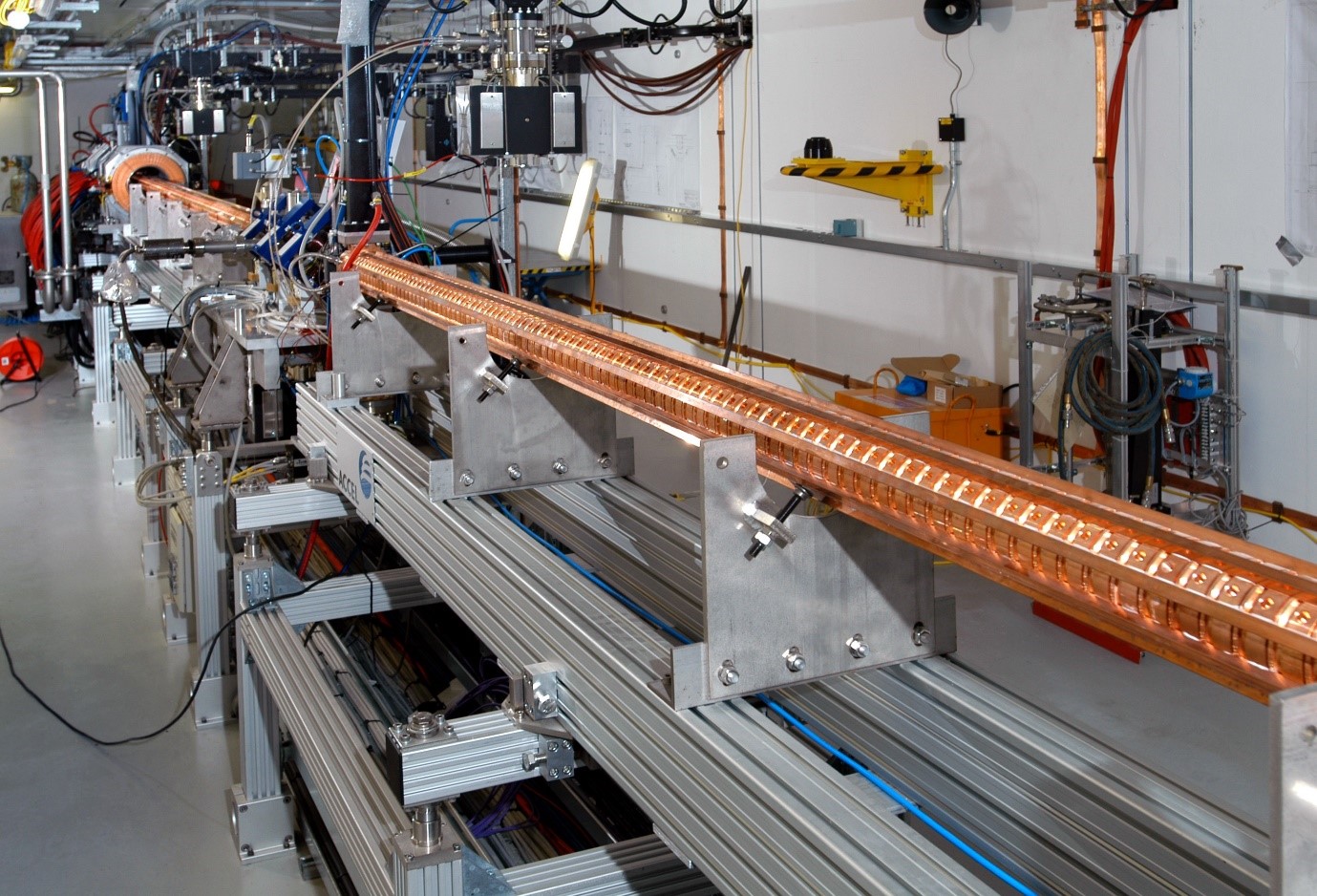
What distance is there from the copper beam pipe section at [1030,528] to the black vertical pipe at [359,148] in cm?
151

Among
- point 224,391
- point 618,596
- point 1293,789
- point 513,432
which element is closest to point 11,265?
point 224,391

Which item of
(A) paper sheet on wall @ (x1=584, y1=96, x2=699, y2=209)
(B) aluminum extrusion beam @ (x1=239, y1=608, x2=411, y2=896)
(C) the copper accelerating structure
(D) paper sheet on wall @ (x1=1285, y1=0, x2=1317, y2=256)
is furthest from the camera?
(A) paper sheet on wall @ (x1=584, y1=96, x2=699, y2=209)

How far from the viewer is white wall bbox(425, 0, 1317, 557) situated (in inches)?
139

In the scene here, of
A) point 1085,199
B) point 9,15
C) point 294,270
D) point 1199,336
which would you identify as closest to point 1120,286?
point 1199,336

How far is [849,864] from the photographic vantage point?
3.32ft

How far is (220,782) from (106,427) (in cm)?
423

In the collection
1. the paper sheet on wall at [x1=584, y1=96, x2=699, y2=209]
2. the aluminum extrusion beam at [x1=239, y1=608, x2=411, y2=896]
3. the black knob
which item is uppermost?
the paper sheet on wall at [x1=584, y1=96, x2=699, y2=209]

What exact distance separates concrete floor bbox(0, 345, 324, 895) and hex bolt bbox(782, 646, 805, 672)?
1886 millimetres

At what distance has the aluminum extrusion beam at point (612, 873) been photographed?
152 centimetres

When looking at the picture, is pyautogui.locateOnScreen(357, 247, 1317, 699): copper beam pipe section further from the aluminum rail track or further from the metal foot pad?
the metal foot pad

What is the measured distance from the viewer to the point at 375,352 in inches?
103

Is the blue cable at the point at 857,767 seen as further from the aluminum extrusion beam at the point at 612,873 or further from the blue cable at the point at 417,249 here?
the blue cable at the point at 417,249

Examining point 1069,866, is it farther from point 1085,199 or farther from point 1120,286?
point 1085,199

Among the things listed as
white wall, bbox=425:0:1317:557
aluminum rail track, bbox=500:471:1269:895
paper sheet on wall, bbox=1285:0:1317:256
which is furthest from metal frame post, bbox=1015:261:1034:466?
aluminum rail track, bbox=500:471:1269:895
